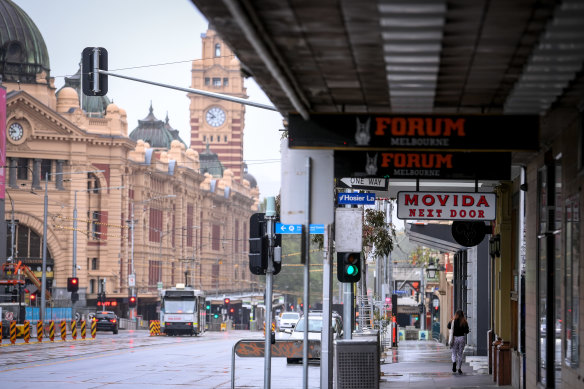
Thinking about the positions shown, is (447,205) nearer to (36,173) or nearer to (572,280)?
(572,280)

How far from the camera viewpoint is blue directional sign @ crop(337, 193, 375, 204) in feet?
61.7

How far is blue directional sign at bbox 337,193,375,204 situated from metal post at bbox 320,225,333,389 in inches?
48.7

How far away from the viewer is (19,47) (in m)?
81.8

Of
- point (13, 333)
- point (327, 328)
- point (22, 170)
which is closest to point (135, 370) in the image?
point (327, 328)

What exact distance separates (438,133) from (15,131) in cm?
7318

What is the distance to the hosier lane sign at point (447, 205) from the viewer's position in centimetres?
1805

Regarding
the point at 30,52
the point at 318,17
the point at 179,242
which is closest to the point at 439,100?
the point at 318,17

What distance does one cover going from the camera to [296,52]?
9891 millimetres

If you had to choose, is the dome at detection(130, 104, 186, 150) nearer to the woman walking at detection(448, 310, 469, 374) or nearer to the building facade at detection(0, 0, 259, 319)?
the building facade at detection(0, 0, 259, 319)

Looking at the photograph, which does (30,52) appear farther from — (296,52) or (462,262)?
(296,52)

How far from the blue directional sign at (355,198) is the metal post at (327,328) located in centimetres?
124

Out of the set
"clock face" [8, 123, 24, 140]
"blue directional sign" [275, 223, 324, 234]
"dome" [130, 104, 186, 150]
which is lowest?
"blue directional sign" [275, 223, 324, 234]

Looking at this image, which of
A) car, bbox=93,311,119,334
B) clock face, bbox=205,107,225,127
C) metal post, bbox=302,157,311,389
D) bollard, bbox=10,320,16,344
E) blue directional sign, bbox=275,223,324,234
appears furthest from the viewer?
clock face, bbox=205,107,225,127

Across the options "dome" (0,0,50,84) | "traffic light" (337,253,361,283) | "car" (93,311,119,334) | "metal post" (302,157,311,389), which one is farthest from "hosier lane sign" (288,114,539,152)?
"dome" (0,0,50,84)
